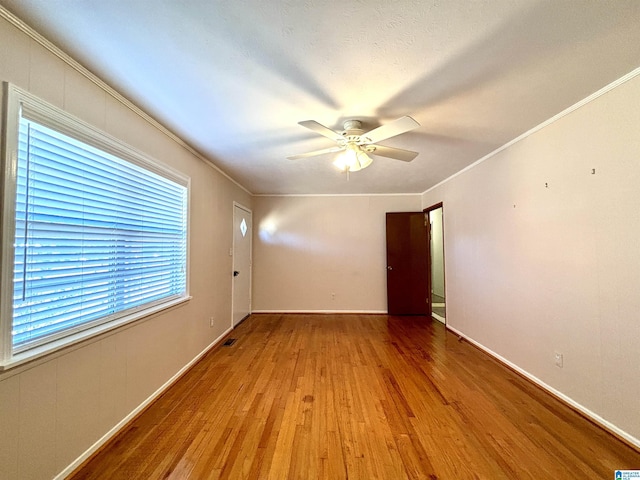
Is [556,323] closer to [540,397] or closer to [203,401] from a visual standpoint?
[540,397]

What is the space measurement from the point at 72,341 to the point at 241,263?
301 centimetres

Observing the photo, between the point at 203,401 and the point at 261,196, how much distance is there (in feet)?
12.3

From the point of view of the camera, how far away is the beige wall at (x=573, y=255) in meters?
1.64

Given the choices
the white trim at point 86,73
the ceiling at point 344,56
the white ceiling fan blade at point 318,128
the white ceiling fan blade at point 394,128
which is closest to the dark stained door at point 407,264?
the ceiling at point 344,56

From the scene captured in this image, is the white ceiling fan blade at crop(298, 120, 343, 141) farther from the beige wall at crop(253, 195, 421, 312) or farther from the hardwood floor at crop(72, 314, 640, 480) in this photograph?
the beige wall at crop(253, 195, 421, 312)

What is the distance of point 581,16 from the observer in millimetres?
1176

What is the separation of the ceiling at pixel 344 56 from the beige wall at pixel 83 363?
151 millimetres

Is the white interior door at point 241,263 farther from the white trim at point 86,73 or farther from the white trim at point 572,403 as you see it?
the white trim at point 572,403

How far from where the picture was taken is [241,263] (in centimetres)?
443

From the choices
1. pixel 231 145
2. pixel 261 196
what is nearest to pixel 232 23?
pixel 231 145

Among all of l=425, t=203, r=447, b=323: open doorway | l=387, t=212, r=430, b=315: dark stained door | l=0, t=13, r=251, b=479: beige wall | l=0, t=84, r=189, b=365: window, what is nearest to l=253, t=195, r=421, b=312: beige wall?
l=387, t=212, r=430, b=315: dark stained door

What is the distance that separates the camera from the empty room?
121cm

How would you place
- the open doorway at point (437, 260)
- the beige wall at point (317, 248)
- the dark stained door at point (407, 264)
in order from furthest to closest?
1. the open doorway at point (437, 260)
2. the beige wall at point (317, 248)
3. the dark stained door at point (407, 264)

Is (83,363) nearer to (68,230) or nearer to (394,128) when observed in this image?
(68,230)
